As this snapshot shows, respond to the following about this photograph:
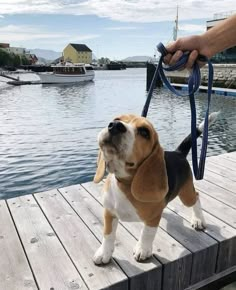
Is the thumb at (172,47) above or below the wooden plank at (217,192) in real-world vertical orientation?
A: above

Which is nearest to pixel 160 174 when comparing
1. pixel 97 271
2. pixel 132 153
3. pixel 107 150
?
pixel 132 153

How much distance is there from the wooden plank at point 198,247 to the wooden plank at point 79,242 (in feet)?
2.29

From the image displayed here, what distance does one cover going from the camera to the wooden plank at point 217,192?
361 cm

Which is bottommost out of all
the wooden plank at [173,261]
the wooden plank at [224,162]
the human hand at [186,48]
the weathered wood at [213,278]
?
the weathered wood at [213,278]

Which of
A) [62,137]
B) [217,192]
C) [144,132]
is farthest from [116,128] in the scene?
[62,137]

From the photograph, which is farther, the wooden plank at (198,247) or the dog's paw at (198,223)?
the dog's paw at (198,223)

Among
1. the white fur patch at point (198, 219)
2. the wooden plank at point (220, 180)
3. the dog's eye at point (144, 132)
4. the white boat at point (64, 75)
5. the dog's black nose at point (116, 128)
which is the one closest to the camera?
the dog's black nose at point (116, 128)

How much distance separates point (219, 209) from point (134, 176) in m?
1.70

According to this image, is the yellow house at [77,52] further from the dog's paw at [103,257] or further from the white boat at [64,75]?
the dog's paw at [103,257]

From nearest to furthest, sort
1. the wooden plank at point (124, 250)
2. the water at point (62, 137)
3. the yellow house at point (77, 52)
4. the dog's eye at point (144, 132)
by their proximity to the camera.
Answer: the dog's eye at point (144, 132) < the wooden plank at point (124, 250) < the water at point (62, 137) < the yellow house at point (77, 52)

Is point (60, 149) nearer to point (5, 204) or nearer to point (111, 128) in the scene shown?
point (5, 204)

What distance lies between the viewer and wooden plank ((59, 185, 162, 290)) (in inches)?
94.7

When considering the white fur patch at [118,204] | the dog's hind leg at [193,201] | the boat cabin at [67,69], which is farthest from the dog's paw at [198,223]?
the boat cabin at [67,69]

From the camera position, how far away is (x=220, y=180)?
166 inches
